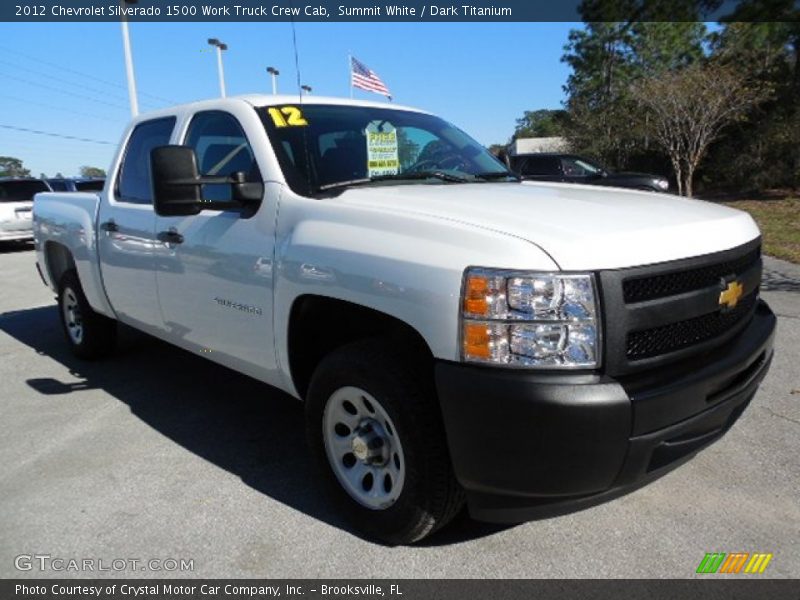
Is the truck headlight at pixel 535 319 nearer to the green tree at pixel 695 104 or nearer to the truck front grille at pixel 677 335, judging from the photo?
the truck front grille at pixel 677 335

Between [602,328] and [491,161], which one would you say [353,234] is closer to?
[602,328]

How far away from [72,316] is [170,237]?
252 centimetres

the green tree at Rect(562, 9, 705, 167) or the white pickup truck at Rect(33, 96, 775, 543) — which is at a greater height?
the green tree at Rect(562, 9, 705, 167)

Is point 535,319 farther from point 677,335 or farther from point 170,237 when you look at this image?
point 170,237

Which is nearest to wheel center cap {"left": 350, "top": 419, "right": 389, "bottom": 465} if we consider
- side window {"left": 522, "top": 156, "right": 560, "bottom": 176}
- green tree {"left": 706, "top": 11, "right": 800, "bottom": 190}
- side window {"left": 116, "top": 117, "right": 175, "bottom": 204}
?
side window {"left": 116, "top": 117, "right": 175, "bottom": 204}

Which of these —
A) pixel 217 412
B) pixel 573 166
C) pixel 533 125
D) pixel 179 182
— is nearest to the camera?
pixel 179 182

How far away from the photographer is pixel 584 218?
2336 mm

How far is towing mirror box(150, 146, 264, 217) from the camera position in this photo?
9.18ft

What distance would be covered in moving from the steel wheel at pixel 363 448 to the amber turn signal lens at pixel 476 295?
612 mm

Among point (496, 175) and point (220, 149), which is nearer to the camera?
point (220, 149)

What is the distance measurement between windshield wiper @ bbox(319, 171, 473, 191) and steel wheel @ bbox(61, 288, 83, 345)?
3230 mm

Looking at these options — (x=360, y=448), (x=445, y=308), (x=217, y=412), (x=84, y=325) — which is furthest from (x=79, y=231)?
(x=445, y=308)

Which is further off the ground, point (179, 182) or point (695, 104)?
point (695, 104)

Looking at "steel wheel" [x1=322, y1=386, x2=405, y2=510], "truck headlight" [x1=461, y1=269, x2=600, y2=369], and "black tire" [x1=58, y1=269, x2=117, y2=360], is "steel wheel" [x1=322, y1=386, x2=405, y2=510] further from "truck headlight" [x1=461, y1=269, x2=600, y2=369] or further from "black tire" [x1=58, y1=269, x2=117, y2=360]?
"black tire" [x1=58, y1=269, x2=117, y2=360]
